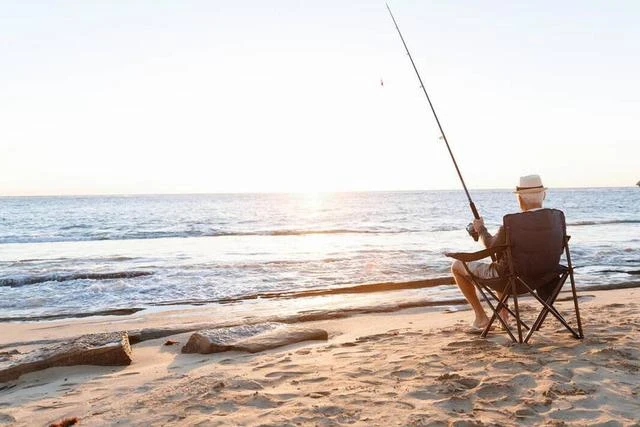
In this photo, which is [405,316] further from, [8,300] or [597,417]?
[8,300]

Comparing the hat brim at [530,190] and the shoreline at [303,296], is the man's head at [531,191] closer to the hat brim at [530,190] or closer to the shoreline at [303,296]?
the hat brim at [530,190]

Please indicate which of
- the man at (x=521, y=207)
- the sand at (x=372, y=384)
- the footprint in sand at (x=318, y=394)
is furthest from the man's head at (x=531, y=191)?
the footprint in sand at (x=318, y=394)

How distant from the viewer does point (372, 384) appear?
404 centimetres

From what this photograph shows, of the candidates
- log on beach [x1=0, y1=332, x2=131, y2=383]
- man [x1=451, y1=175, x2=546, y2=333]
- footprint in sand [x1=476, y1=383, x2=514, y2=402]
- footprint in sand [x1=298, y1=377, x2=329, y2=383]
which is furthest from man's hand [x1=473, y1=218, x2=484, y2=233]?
log on beach [x1=0, y1=332, x2=131, y2=383]

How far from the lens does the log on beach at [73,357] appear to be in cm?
516

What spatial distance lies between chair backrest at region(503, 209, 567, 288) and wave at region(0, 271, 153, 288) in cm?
1080

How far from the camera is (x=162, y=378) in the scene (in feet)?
15.6

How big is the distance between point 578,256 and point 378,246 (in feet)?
22.8

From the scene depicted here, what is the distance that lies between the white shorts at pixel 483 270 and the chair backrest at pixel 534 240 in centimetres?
28

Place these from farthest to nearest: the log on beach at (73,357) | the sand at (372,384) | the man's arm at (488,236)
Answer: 1. the log on beach at (73,357)
2. the man's arm at (488,236)
3. the sand at (372,384)

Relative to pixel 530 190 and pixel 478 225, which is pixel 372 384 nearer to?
pixel 478 225

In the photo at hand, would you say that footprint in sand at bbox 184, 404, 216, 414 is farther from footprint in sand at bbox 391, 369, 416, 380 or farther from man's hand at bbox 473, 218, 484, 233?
man's hand at bbox 473, 218, 484, 233

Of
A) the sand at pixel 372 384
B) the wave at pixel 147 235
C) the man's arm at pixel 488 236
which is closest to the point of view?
the sand at pixel 372 384

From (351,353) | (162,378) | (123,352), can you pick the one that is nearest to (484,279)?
(351,353)
